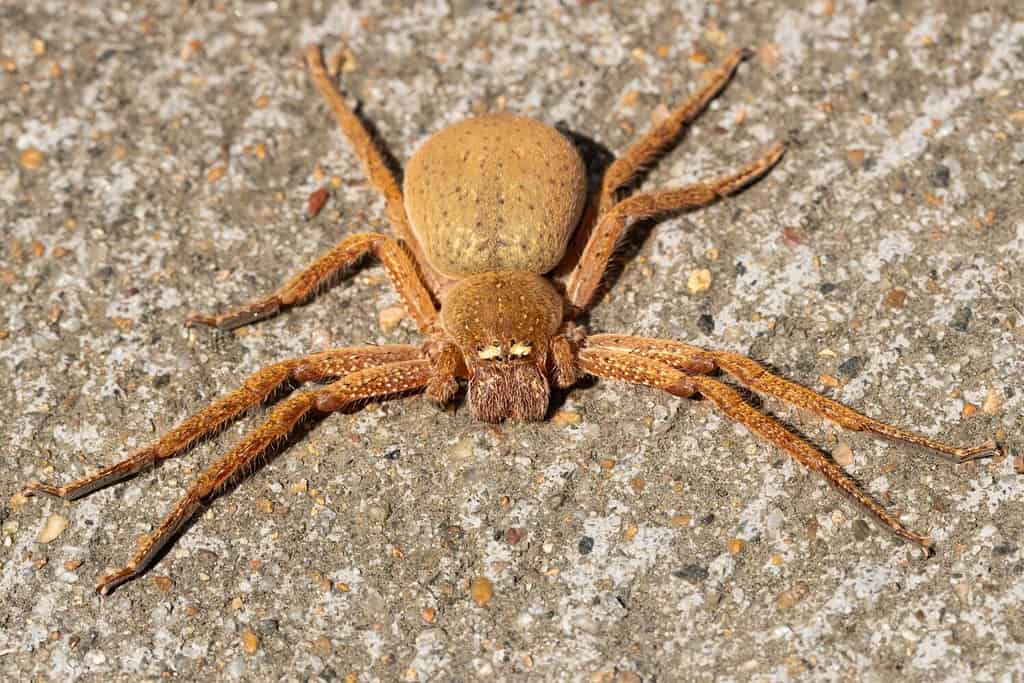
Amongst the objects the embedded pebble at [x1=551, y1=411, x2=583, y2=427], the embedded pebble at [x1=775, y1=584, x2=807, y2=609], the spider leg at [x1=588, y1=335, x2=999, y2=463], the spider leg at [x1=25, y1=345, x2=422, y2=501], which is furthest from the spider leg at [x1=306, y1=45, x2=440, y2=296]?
the embedded pebble at [x1=775, y1=584, x2=807, y2=609]

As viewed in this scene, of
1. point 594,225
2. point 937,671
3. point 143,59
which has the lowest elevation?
point 937,671

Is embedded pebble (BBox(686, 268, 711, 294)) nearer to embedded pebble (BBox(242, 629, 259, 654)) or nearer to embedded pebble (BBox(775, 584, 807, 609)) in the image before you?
embedded pebble (BBox(775, 584, 807, 609))

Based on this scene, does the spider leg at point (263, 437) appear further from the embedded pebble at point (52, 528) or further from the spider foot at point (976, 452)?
the spider foot at point (976, 452)

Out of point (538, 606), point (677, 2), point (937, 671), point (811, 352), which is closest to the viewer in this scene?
point (937, 671)

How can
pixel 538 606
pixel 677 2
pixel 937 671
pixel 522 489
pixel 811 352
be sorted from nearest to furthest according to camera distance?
pixel 937 671 → pixel 538 606 → pixel 522 489 → pixel 811 352 → pixel 677 2

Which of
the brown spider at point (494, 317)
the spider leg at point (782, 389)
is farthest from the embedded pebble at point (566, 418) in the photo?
the spider leg at point (782, 389)

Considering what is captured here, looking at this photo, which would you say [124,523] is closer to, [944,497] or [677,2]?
[944,497]

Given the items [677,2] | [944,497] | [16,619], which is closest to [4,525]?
[16,619]
